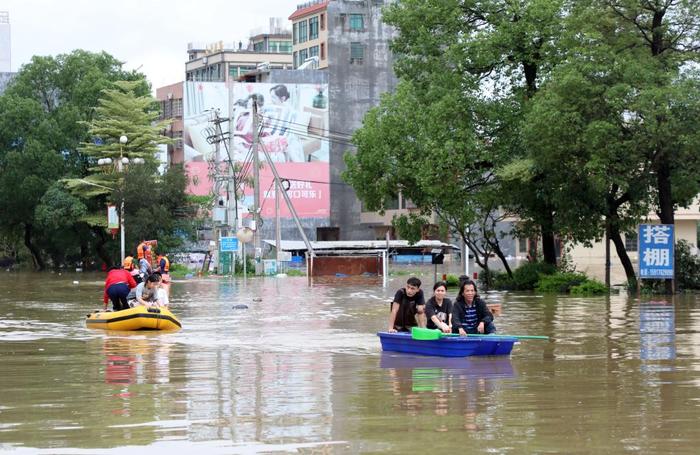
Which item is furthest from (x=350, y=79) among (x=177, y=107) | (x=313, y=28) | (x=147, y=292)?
(x=147, y=292)

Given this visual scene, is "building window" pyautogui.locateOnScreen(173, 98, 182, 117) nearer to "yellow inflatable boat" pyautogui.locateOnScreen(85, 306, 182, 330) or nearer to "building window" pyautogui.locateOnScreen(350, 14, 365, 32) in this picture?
"building window" pyautogui.locateOnScreen(350, 14, 365, 32)

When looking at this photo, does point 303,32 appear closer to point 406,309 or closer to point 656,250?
point 656,250

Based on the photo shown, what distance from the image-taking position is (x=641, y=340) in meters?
21.6

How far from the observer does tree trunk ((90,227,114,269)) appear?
85.9 m

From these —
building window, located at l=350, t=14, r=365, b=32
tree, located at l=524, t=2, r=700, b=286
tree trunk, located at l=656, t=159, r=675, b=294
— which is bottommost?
tree trunk, located at l=656, t=159, r=675, b=294

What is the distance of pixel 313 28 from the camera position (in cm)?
10938

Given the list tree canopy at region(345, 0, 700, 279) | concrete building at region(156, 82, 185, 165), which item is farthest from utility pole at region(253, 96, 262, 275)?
concrete building at region(156, 82, 185, 165)

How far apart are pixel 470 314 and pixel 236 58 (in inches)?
4465

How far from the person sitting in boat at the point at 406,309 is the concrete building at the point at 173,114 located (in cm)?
8240

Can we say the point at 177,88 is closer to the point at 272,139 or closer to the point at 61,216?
the point at 272,139

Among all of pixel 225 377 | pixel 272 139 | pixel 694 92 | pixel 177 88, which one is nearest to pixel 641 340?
pixel 225 377

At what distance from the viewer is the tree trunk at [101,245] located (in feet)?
282

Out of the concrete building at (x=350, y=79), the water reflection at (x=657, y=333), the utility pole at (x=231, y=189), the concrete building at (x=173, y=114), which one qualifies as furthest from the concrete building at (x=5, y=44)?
the water reflection at (x=657, y=333)

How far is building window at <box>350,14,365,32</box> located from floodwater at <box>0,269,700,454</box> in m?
76.1
